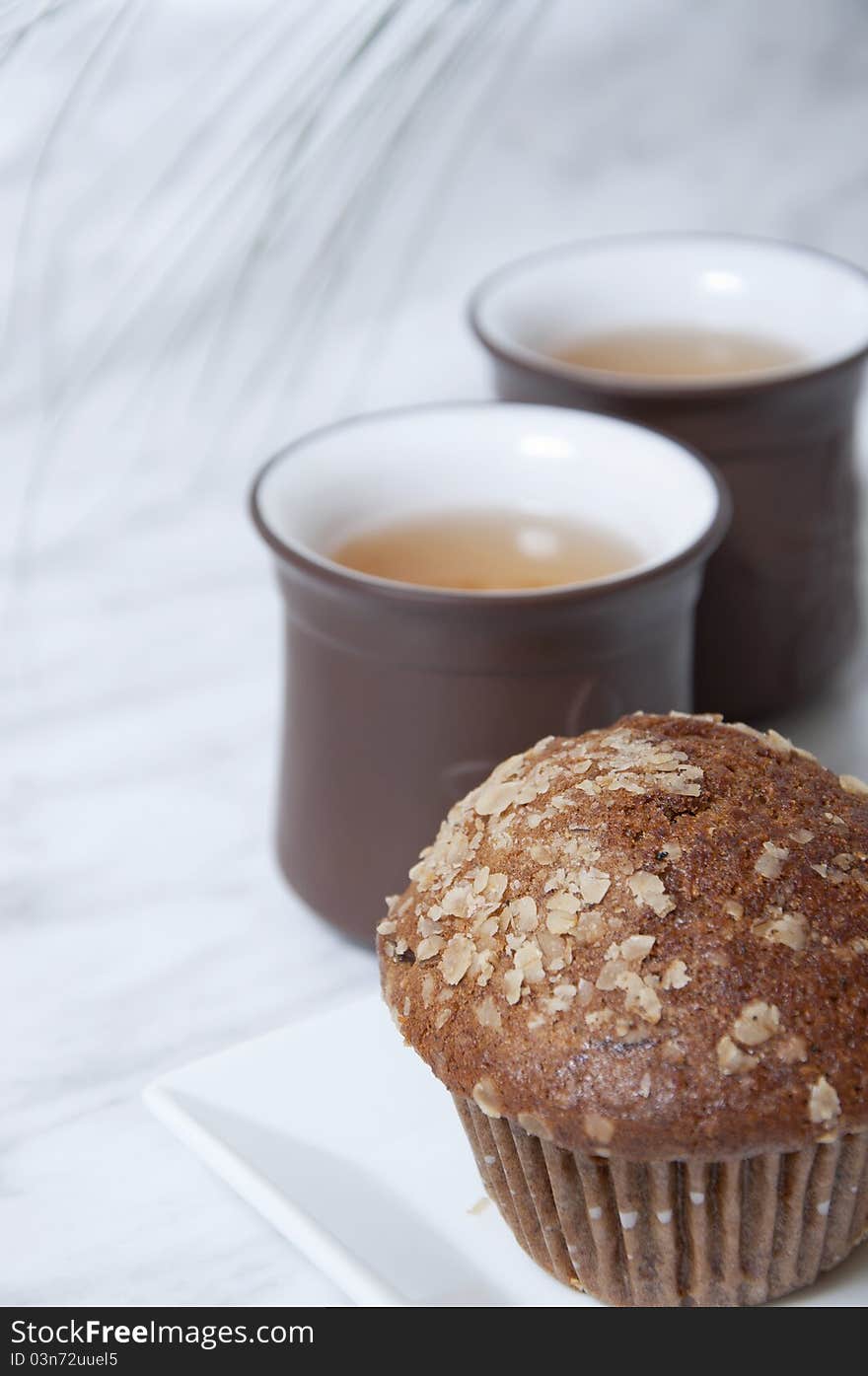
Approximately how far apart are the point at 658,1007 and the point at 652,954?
A: 0.03 m

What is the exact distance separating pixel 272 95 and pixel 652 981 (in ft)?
3.59

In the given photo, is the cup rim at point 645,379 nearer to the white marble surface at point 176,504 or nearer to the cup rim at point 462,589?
the cup rim at point 462,589

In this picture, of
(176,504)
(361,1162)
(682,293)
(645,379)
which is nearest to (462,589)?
(645,379)

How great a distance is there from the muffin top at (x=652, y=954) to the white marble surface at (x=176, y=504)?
0.19m

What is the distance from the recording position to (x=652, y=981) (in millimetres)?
815

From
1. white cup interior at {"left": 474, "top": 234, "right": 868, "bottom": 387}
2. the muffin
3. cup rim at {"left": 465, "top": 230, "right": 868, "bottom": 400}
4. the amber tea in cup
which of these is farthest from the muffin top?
white cup interior at {"left": 474, "top": 234, "right": 868, "bottom": 387}

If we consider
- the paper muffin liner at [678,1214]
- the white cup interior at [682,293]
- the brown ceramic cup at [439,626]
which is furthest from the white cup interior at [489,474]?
the paper muffin liner at [678,1214]

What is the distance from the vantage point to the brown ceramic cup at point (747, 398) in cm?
132

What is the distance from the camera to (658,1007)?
808mm

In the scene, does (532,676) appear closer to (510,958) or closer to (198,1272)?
(510,958)

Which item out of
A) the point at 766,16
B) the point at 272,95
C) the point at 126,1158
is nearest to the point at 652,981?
the point at 126,1158

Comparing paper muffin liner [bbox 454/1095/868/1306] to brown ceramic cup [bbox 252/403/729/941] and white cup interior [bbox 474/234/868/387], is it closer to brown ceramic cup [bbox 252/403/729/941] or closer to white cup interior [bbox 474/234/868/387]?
brown ceramic cup [bbox 252/403/729/941]

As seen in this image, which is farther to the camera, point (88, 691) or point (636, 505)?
point (88, 691)

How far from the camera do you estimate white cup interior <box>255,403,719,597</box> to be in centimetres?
120
